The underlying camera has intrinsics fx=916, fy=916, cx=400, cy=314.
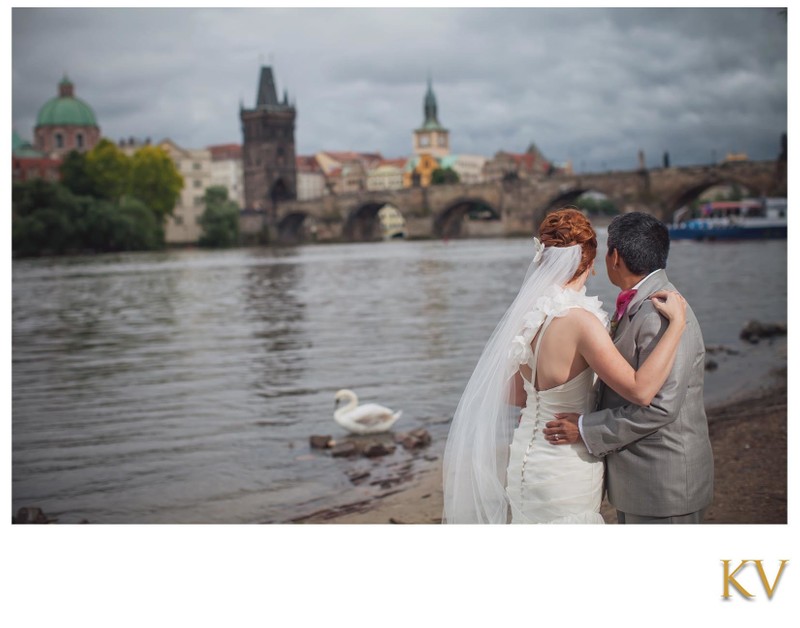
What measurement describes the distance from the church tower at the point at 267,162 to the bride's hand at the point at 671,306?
58.3 m

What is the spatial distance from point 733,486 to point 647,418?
6.67ft

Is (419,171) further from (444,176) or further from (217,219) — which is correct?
(217,219)

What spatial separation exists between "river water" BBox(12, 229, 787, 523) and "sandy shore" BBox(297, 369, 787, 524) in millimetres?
231

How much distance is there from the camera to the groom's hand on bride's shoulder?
6.44ft

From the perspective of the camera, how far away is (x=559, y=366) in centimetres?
192

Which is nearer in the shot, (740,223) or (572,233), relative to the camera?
(572,233)

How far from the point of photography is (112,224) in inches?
1176

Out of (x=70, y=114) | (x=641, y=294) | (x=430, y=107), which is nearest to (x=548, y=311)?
(x=641, y=294)

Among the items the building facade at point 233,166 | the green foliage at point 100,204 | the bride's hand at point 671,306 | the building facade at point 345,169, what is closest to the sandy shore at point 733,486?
the bride's hand at point 671,306

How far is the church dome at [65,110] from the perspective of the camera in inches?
394

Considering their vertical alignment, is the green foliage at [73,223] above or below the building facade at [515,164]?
below

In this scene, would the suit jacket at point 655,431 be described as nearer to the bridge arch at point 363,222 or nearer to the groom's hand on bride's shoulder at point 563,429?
the groom's hand on bride's shoulder at point 563,429

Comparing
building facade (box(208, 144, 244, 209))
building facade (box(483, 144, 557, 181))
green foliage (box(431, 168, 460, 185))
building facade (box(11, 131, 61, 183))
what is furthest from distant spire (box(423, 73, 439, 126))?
green foliage (box(431, 168, 460, 185))

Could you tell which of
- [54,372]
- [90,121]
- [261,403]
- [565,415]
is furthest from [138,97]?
[565,415]
